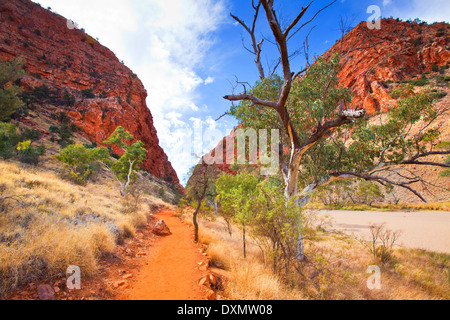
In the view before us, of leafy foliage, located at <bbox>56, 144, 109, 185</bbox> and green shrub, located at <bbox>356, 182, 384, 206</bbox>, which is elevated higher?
leafy foliage, located at <bbox>56, 144, 109, 185</bbox>

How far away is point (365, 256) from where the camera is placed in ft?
29.3

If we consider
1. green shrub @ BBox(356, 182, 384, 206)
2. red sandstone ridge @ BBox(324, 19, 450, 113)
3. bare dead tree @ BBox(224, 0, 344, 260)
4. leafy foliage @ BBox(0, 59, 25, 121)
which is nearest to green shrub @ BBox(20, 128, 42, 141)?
leafy foliage @ BBox(0, 59, 25, 121)

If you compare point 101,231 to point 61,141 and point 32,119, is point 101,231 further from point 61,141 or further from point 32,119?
point 32,119

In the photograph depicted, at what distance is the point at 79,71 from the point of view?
164ft

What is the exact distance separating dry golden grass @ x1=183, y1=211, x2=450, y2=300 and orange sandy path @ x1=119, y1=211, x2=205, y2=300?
2.66 feet

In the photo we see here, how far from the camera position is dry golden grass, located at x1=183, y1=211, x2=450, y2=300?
13.7ft

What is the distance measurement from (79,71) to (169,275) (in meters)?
65.1

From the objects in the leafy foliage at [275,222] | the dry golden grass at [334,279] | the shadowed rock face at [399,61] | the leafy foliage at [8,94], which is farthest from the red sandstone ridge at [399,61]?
the leafy foliage at [8,94]

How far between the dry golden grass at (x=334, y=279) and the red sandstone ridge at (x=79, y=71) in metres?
48.5

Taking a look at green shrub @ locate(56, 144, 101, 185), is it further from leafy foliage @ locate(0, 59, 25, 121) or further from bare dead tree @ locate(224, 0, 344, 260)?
bare dead tree @ locate(224, 0, 344, 260)

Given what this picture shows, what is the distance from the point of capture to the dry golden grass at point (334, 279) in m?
4.17

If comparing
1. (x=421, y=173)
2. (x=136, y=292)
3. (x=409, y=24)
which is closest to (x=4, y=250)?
(x=136, y=292)

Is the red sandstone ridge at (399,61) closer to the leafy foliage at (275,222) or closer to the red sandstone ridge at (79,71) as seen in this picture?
the leafy foliage at (275,222)
